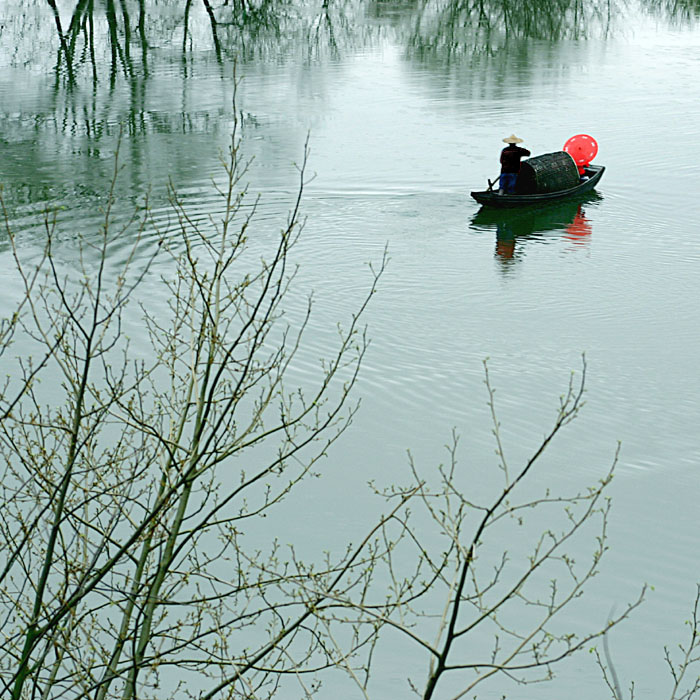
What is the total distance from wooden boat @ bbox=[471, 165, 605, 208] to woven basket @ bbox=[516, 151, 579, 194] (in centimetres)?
14

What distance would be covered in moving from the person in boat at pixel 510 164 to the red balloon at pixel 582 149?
1.98 meters

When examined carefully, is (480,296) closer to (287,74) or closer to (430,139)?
(430,139)

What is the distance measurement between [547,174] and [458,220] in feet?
6.34

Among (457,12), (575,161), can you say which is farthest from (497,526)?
(457,12)

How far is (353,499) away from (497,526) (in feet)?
4.00

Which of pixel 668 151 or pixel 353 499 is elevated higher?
pixel 668 151

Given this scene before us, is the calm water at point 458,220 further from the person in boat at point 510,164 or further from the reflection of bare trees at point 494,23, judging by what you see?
the person in boat at point 510,164

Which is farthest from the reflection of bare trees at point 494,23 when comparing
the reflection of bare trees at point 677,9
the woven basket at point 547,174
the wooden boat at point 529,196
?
the wooden boat at point 529,196

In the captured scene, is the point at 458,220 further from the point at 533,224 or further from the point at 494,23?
the point at 494,23

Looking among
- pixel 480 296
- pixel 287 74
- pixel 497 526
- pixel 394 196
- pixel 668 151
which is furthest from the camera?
pixel 287 74

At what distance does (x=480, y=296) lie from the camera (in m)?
13.6

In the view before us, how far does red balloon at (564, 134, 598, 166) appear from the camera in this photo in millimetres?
18906

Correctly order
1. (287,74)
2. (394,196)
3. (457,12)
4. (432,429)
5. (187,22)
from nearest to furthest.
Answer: (432,429)
(394,196)
(287,74)
(187,22)
(457,12)

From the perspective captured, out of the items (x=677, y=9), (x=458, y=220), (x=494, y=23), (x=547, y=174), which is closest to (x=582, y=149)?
(x=547, y=174)
